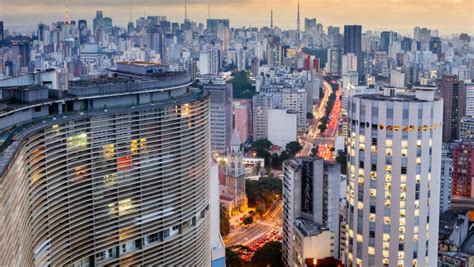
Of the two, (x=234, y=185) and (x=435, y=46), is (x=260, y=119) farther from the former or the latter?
(x=435, y=46)

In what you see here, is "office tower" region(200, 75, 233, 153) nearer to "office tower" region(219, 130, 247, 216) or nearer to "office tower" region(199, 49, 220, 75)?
"office tower" region(219, 130, 247, 216)

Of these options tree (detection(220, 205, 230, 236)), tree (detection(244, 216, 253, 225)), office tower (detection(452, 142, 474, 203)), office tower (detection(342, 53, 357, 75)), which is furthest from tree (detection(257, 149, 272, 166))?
office tower (detection(342, 53, 357, 75))

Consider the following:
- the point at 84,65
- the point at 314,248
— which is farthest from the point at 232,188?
the point at 84,65

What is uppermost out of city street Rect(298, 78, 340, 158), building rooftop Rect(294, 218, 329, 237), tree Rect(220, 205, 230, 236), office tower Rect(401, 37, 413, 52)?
office tower Rect(401, 37, 413, 52)

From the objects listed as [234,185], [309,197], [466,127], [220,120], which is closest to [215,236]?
[309,197]

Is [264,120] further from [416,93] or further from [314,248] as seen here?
[416,93]

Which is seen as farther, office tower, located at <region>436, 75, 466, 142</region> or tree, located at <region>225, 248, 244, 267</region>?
office tower, located at <region>436, 75, 466, 142</region>
